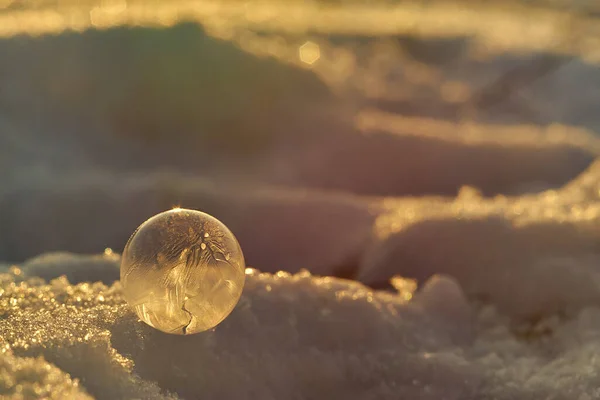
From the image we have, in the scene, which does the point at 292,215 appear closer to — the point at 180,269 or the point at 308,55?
the point at 180,269

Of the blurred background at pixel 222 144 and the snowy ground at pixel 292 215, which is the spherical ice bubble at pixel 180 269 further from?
the blurred background at pixel 222 144

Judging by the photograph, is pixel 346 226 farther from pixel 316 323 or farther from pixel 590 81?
pixel 590 81

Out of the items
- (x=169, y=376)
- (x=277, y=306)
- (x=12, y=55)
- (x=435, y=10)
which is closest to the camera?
(x=169, y=376)

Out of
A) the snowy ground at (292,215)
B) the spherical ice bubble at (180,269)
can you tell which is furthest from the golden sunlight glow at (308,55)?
the spherical ice bubble at (180,269)

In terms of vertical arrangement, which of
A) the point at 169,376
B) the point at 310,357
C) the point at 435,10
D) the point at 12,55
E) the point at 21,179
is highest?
the point at 435,10

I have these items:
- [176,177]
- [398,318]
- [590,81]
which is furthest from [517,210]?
[590,81]

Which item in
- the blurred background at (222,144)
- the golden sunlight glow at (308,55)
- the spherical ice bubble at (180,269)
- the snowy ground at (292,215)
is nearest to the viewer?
the spherical ice bubble at (180,269)

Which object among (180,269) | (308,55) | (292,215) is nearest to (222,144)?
(292,215)
